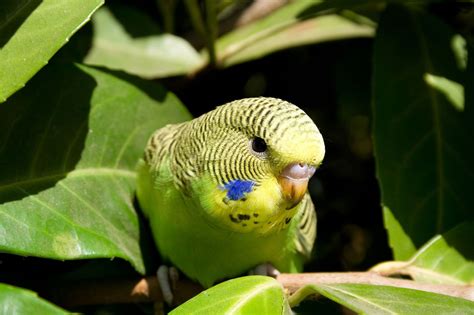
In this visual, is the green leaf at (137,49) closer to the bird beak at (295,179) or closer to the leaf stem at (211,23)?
the leaf stem at (211,23)

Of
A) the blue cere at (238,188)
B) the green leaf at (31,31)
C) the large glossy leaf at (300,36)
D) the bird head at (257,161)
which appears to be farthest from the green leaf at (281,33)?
the green leaf at (31,31)

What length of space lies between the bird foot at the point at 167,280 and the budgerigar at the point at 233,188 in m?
0.02

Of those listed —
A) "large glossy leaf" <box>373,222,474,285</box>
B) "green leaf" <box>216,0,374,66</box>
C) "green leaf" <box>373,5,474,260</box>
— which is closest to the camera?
"large glossy leaf" <box>373,222,474,285</box>

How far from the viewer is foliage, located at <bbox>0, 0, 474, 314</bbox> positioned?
1.36 metres

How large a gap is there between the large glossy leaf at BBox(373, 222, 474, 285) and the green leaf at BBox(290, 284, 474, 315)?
11.9 inches

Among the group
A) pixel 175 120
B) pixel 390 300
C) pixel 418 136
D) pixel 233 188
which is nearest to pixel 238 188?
pixel 233 188

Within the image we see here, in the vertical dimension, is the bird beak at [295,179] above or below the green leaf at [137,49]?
above

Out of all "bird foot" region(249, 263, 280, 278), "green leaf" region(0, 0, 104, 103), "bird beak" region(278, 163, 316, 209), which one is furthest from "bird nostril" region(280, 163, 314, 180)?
"green leaf" region(0, 0, 104, 103)

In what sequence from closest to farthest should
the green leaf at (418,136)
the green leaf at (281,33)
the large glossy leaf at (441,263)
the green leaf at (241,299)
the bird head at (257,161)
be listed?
the green leaf at (241,299)
the bird head at (257,161)
the large glossy leaf at (441,263)
the green leaf at (418,136)
the green leaf at (281,33)

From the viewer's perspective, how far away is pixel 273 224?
5.14ft

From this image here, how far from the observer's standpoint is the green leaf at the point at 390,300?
1287mm

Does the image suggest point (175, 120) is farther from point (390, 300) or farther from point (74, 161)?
point (390, 300)

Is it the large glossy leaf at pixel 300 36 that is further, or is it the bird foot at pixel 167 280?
the large glossy leaf at pixel 300 36

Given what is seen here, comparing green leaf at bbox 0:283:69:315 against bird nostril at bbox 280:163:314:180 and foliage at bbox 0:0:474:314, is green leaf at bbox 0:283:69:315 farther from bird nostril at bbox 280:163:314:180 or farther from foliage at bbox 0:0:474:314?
bird nostril at bbox 280:163:314:180
